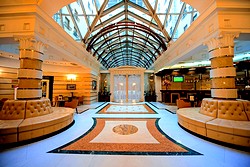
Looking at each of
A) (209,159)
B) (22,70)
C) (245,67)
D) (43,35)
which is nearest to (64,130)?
(22,70)

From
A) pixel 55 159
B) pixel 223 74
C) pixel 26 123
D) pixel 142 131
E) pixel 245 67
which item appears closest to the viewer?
pixel 55 159

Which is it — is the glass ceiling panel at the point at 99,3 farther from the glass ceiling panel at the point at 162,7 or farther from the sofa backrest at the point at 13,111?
the sofa backrest at the point at 13,111

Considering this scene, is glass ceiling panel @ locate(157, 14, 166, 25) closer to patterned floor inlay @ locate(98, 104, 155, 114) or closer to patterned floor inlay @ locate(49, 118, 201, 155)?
patterned floor inlay @ locate(98, 104, 155, 114)

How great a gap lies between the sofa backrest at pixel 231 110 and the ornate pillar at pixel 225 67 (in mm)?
198

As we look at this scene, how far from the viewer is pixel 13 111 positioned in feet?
10.5

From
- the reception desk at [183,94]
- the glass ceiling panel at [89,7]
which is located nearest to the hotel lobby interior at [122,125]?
the glass ceiling panel at [89,7]

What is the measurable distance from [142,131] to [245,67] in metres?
7.77

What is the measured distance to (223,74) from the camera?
3332 mm

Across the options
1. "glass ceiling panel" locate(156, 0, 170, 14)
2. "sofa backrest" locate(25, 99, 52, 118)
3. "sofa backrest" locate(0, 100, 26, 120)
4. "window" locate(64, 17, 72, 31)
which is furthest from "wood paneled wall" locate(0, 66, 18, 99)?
"glass ceiling panel" locate(156, 0, 170, 14)

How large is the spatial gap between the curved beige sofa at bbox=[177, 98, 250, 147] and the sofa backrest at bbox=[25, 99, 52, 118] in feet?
14.4

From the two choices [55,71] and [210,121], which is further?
[55,71]

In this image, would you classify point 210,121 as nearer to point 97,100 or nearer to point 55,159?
point 55,159

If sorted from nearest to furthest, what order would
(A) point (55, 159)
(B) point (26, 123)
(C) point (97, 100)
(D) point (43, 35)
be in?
(A) point (55, 159)
(B) point (26, 123)
(D) point (43, 35)
(C) point (97, 100)

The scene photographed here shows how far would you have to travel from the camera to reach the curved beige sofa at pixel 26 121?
2.57 metres
